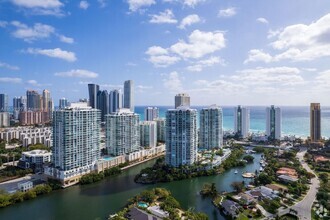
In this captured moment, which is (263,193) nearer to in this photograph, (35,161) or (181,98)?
(35,161)

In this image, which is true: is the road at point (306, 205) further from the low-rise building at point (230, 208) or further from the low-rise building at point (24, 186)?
the low-rise building at point (24, 186)

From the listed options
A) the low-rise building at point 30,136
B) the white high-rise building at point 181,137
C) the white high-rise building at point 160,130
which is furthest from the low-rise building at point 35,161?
the white high-rise building at point 160,130

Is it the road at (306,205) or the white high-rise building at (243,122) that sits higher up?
the white high-rise building at (243,122)

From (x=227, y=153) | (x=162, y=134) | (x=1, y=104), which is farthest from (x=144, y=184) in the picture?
(x=1, y=104)

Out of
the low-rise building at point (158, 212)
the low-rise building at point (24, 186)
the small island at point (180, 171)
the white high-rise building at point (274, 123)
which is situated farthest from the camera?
the white high-rise building at point (274, 123)

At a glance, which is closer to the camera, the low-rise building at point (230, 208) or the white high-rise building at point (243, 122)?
the low-rise building at point (230, 208)

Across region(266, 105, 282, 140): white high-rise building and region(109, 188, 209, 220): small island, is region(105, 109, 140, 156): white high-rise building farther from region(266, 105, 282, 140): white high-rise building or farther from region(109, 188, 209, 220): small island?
region(266, 105, 282, 140): white high-rise building

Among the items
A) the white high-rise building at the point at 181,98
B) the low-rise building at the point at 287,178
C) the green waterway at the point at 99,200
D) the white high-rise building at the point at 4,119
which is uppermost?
the white high-rise building at the point at 181,98
